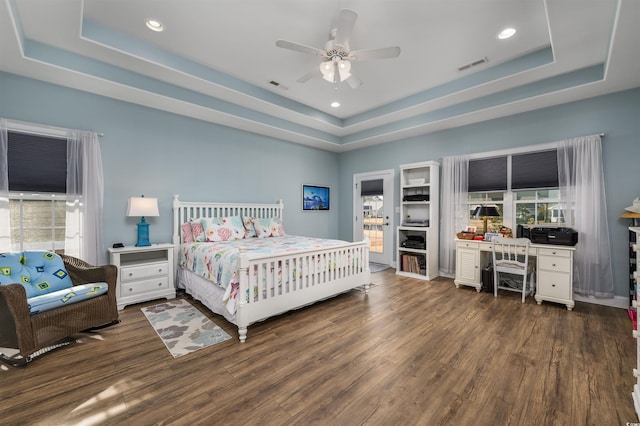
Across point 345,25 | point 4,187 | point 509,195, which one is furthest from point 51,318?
point 509,195

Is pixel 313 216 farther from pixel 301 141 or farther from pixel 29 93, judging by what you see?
pixel 29 93

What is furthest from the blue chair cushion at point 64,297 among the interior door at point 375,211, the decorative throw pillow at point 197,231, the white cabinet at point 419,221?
the interior door at point 375,211

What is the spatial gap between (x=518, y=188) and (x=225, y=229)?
456 centimetres

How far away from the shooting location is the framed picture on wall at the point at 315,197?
5.96 metres

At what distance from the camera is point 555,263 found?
343cm

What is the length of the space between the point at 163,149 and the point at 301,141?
2607mm

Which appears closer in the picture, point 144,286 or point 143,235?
point 144,286

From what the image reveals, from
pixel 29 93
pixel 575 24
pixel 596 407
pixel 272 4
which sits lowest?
pixel 596 407

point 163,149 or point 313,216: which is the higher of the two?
point 163,149

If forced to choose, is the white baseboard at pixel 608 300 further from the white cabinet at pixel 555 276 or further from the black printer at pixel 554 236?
the black printer at pixel 554 236

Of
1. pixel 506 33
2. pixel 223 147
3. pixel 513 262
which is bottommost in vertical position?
pixel 513 262

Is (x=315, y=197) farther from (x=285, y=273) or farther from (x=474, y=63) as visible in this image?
(x=474, y=63)

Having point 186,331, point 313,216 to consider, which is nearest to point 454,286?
point 313,216

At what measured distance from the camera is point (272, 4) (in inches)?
96.0
